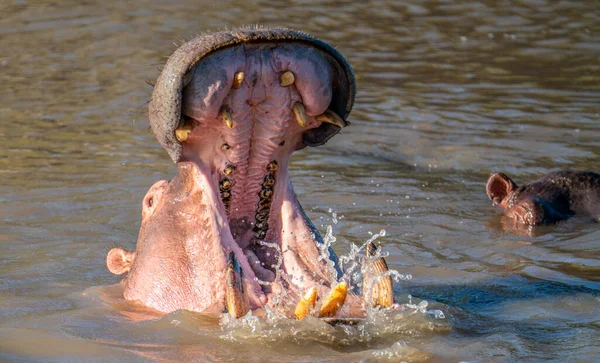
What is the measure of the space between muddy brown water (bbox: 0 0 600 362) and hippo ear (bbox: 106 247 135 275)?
0.15 metres

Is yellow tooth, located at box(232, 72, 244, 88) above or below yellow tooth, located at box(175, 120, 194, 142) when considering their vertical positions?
above

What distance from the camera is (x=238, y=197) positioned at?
416cm

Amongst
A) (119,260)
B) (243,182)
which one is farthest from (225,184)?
(119,260)

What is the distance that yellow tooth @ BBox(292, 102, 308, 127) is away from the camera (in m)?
3.83

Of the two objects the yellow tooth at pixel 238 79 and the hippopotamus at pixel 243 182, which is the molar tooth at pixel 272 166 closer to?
the hippopotamus at pixel 243 182

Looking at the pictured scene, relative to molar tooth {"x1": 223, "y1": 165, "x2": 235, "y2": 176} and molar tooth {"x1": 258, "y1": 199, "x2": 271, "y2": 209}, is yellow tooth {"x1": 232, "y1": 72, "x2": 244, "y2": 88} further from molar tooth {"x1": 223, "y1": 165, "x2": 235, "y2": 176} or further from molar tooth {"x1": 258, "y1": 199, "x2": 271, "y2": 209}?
molar tooth {"x1": 258, "y1": 199, "x2": 271, "y2": 209}

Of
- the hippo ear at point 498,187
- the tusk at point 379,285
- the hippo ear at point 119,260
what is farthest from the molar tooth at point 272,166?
the hippo ear at point 498,187

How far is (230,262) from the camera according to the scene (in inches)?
150

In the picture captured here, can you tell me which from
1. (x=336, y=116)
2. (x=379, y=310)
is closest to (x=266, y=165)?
(x=336, y=116)

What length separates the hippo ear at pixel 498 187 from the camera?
7.15 meters

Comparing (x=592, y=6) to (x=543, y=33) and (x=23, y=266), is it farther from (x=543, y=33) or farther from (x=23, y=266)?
(x=23, y=266)

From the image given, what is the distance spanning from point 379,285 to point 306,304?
300mm

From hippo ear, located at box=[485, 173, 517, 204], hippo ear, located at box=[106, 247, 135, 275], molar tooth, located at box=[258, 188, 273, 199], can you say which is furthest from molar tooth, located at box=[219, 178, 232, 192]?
hippo ear, located at box=[485, 173, 517, 204]

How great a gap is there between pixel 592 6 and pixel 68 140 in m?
8.03
